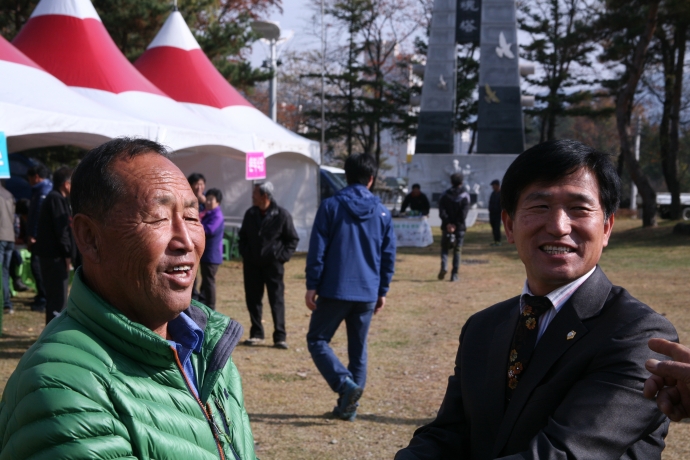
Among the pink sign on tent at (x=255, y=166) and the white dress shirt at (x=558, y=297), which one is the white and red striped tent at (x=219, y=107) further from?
the white dress shirt at (x=558, y=297)

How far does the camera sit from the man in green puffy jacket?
57.9 inches

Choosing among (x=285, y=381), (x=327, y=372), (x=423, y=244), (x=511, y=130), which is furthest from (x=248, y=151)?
(x=511, y=130)

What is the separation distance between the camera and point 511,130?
3262cm

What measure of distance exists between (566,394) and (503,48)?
3224 centimetres

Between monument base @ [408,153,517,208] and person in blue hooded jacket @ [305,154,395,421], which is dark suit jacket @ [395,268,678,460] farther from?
monument base @ [408,153,517,208]

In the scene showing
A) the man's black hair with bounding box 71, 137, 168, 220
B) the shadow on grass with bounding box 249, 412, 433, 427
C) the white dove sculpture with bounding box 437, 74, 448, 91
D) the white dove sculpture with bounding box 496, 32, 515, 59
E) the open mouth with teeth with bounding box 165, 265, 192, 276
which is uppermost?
the white dove sculpture with bounding box 496, 32, 515, 59

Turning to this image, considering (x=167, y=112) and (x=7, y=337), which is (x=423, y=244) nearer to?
(x=167, y=112)

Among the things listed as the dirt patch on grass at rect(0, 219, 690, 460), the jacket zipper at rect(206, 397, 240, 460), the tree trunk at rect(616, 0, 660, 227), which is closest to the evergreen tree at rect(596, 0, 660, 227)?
the tree trunk at rect(616, 0, 660, 227)

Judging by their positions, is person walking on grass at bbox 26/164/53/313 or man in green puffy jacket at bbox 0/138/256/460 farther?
person walking on grass at bbox 26/164/53/313

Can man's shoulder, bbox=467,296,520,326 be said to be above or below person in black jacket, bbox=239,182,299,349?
above

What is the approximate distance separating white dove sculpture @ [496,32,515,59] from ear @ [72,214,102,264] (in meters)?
32.5

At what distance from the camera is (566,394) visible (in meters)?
1.90

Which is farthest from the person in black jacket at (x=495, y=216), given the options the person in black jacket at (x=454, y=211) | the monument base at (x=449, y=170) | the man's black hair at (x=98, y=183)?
the man's black hair at (x=98, y=183)

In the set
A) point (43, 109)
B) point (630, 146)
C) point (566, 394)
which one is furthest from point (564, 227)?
point (630, 146)
